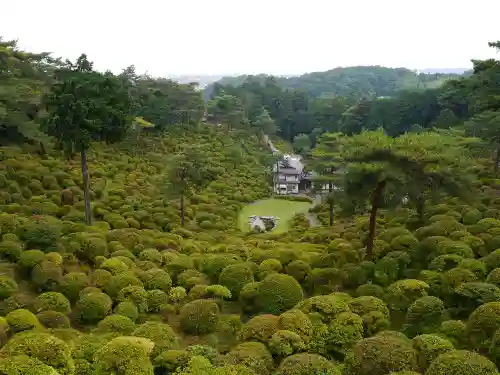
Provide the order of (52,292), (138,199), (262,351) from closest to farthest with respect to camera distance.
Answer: (262,351)
(52,292)
(138,199)

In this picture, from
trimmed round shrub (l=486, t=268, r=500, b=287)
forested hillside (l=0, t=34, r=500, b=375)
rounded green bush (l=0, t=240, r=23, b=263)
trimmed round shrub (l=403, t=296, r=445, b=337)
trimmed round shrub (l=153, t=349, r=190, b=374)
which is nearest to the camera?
trimmed round shrub (l=153, t=349, r=190, b=374)

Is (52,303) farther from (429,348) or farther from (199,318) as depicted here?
(429,348)

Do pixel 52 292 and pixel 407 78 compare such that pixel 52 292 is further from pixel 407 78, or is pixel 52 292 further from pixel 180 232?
pixel 407 78

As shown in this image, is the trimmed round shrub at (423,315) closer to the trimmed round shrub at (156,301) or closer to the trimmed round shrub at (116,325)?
the trimmed round shrub at (156,301)

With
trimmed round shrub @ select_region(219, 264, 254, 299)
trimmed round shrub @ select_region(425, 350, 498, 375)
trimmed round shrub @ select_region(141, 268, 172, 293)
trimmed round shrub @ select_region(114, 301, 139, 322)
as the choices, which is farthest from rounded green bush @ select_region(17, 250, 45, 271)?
trimmed round shrub @ select_region(425, 350, 498, 375)

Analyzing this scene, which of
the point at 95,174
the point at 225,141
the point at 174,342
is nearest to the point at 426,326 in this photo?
the point at 174,342

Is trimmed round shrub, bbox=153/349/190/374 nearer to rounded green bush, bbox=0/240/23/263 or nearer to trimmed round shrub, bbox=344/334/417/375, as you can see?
trimmed round shrub, bbox=344/334/417/375

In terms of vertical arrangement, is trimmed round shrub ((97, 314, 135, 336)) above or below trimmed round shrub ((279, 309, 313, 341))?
below

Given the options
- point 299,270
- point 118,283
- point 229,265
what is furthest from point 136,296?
point 299,270
